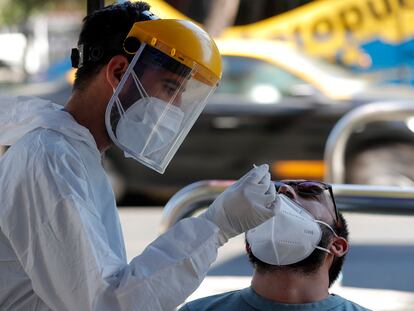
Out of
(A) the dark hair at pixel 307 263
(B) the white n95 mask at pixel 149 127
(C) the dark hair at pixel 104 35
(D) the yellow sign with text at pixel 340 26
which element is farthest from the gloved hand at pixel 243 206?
(D) the yellow sign with text at pixel 340 26

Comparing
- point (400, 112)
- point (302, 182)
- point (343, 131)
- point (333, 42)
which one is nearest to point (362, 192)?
point (302, 182)

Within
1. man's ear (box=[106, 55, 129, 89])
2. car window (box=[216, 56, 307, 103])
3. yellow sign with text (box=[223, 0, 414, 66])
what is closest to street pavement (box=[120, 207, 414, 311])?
car window (box=[216, 56, 307, 103])

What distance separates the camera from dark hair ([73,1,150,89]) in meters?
2.12

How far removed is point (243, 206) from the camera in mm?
1912

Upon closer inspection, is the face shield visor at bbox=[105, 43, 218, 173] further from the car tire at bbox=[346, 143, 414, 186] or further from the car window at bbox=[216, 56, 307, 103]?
the car tire at bbox=[346, 143, 414, 186]

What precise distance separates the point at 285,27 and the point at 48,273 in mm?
8063

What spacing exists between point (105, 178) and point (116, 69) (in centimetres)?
24

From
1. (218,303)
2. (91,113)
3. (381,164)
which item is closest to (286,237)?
(218,303)

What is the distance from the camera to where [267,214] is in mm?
1945

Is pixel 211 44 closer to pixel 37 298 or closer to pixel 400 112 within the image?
pixel 37 298

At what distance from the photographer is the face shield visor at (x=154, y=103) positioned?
2.06 m

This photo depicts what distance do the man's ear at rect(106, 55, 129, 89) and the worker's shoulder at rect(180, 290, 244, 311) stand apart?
2.80 ft

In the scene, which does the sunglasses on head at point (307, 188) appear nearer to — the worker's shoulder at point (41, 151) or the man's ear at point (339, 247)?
the man's ear at point (339, 247)

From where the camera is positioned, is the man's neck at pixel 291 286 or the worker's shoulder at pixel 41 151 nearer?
the worker's shoulder at pixel 41 151
